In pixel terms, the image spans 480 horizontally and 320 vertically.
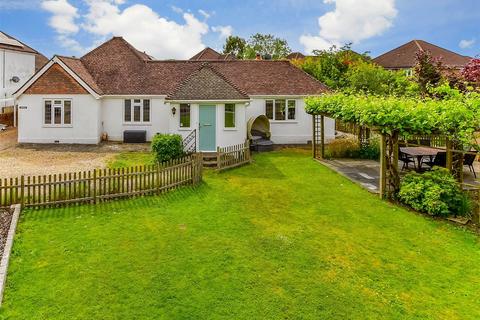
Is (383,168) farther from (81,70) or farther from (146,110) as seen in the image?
(81,70)

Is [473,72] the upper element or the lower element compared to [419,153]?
upper

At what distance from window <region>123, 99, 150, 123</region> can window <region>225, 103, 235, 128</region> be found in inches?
315

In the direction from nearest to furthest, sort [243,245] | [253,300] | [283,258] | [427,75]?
[253,300] → [283,258] → [243,245] → [427,75]

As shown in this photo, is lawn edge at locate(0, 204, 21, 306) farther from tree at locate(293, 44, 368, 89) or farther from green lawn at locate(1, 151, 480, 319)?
tree at locate(293, 44, 368, 89)

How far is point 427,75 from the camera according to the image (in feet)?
95.2

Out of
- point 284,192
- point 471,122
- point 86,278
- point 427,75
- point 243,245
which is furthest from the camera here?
point 427,75

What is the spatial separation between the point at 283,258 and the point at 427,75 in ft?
79.5

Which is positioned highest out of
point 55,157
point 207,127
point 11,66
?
point 11,66

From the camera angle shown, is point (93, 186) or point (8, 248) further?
point (93, 186)

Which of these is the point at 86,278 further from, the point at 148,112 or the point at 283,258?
the point at 148,112

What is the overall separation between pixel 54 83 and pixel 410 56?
6254 cm

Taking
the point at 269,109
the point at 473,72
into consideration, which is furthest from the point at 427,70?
the point at 269,109

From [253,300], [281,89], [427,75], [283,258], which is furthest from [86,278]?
[427,75]

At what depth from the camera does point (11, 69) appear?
43.4 meters
